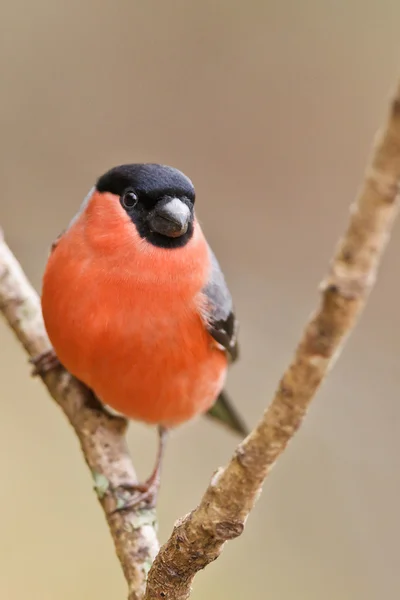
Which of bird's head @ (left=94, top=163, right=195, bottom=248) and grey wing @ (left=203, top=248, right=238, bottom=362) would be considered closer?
bird's head @ (left=94, top=163, right=195, bottom=248)

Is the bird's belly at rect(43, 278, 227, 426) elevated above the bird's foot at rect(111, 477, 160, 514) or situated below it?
above

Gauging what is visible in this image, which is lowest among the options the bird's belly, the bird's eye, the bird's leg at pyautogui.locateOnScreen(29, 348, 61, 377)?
the bird's leg at pyautogui.locateOnScreen(29, 348, 61, 377)

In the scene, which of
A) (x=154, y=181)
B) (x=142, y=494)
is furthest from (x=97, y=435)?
(x=154, y=181)

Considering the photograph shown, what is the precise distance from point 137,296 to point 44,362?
1.53 ft

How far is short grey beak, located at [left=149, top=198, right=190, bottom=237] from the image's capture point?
162 centimetres

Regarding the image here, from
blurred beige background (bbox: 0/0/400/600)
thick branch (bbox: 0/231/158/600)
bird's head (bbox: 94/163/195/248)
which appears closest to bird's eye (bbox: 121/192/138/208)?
bird's head (bbox: 94/163/195/248)

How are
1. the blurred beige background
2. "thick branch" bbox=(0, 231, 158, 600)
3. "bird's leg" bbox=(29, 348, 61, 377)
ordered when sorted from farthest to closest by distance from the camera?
the blurred beige background, "bird's leg" bbox=(29, 348, 61, 377), "thick branch" bbox=(0, 231, 158, 600)

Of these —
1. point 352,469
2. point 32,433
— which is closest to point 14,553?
point 32,433

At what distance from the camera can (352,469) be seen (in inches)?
139

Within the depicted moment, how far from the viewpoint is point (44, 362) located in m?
1.99

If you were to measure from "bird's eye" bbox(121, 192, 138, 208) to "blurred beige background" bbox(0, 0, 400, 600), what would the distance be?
1.95 meters

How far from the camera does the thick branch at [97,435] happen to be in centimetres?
157

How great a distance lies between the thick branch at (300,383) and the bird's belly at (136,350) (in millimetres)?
602

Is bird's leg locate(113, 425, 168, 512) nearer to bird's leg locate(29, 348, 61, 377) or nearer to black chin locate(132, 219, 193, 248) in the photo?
bird's leg locate(29, 348, 61, 377)
